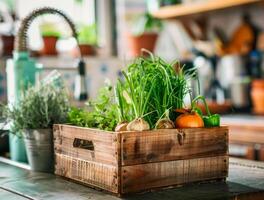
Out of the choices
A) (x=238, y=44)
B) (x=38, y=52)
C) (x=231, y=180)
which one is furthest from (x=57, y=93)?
(x=238, y=44)

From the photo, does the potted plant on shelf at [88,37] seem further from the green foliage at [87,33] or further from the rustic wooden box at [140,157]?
the rustic wooden box at [140,157]

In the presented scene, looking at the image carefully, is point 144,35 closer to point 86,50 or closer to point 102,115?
point 86,50

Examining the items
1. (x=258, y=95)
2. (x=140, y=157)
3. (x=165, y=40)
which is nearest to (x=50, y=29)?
(x=165, y=40)

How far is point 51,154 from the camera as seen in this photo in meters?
1.50

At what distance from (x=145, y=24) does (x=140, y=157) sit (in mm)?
3189

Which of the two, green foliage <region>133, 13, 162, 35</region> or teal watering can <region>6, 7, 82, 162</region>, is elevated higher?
green foliage <region>133, 13, 162, 35</region>

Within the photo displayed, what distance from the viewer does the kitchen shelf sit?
361 cm

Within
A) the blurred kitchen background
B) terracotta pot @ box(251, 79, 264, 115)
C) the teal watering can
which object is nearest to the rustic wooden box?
the teal watering can

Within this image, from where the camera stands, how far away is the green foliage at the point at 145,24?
4.27 meters

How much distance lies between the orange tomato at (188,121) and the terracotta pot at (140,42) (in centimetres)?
293

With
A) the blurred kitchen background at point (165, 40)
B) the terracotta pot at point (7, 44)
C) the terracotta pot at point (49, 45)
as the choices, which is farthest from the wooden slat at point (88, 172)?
the terracotta pot at point (49, 45)

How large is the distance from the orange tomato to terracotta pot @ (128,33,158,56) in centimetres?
293

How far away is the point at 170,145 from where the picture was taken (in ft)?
4.09

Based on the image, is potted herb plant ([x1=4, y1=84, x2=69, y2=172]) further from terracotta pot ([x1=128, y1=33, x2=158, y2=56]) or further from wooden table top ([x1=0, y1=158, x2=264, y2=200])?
terracotta pot ([x1=128, y1=33, x2=158, y2=56])
